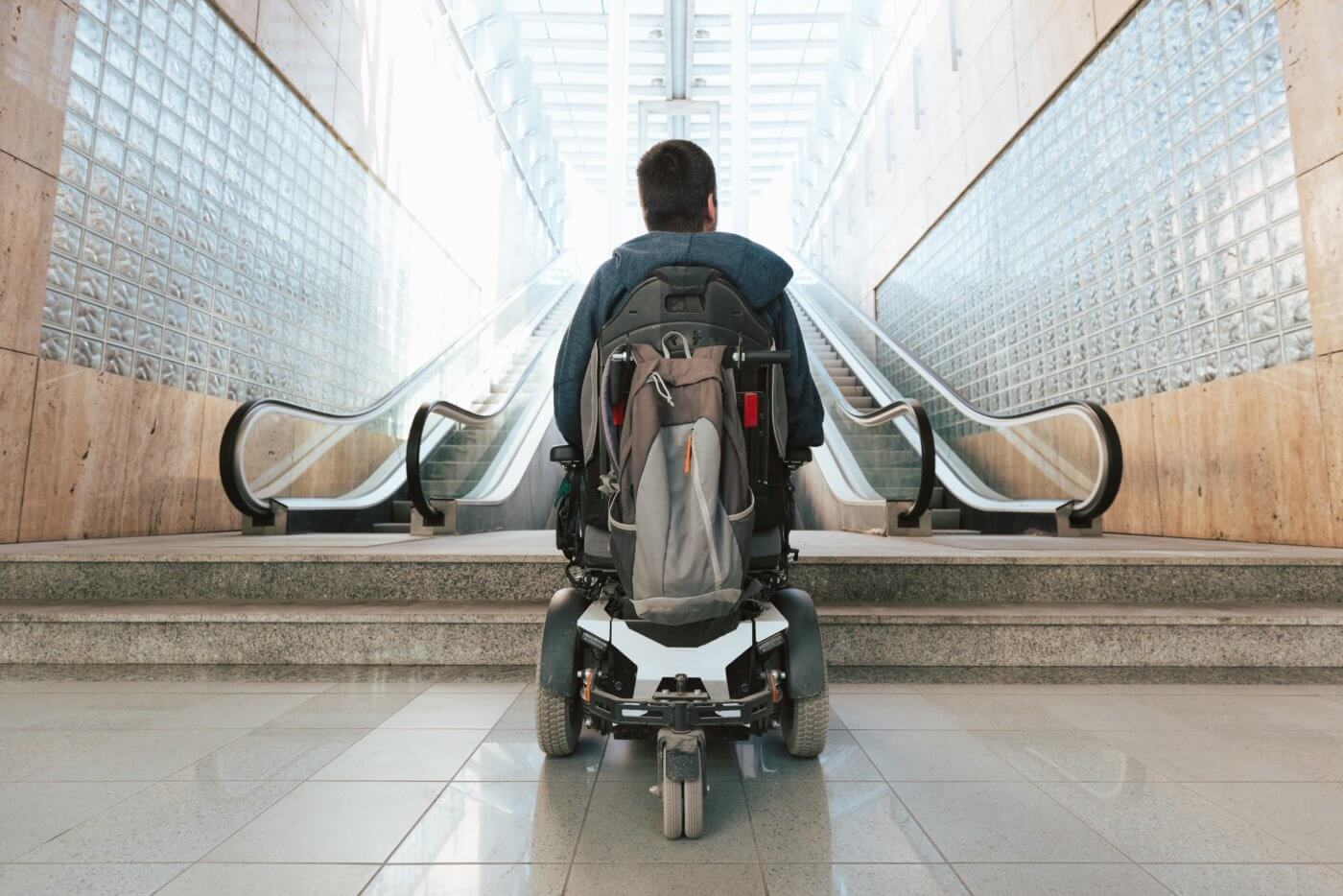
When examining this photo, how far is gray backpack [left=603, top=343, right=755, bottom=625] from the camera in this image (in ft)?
3.96

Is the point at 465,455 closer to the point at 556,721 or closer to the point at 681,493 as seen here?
the point at 556,721

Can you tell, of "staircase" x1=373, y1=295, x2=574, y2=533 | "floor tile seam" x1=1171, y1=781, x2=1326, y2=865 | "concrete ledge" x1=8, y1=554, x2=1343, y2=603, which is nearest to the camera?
"floor tile seam" x1=1171, y1=781, x2=1326, y2=865

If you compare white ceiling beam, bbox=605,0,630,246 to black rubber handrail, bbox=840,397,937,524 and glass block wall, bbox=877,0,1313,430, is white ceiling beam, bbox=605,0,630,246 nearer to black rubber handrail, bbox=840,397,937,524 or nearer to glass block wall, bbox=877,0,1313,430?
glass block wall, bbox=877,0,1313,430

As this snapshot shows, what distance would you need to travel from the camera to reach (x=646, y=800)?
4.59 ft

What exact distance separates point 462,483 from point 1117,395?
4508 millimetres

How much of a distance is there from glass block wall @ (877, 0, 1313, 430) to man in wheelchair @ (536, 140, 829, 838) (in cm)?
355

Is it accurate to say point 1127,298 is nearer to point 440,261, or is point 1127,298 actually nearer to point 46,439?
point 46,439

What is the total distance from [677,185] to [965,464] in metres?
4.27

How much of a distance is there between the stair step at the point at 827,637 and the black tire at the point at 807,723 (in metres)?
0.75

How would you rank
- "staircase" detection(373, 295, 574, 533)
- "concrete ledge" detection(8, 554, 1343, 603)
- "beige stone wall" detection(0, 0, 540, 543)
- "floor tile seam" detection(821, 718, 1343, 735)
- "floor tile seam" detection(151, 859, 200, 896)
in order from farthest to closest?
"staircase" detection(373, 295, 574, 533) < "beige stone wall" detection(0, 0, 540, 543) < "concrete ledge" detection(8, 554, 1343, 603) < "floor tile seam" detection(821, 718, 1343, 735) < "floor tile seam" detection(151, 859, 200, 896)

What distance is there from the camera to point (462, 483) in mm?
4625

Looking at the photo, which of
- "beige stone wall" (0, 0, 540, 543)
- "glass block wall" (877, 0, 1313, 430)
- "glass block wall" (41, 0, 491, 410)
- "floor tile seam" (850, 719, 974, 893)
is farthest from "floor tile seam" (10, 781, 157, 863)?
"glass block wall" (877, 0, 1313, 430)

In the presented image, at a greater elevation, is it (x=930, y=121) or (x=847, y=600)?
(x=930, y=121)

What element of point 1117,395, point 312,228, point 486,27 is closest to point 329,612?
point 312,228
